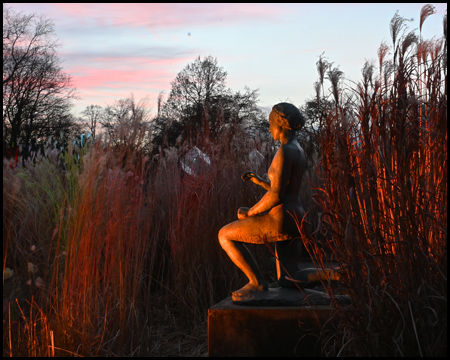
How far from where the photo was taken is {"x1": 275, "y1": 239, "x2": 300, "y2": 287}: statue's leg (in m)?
2.97

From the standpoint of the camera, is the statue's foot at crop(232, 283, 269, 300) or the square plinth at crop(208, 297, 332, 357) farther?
the statue's foot at crop(232, 283, 269, 300)

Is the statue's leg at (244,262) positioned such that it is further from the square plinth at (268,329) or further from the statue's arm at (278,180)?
the statue's arm at (278,180)

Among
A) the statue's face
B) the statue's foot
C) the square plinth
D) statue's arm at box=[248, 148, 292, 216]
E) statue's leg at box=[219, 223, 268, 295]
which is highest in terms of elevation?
the statue's face

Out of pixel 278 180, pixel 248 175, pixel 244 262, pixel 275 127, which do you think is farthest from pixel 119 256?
pixel 275 127

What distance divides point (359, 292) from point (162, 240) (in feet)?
8.11

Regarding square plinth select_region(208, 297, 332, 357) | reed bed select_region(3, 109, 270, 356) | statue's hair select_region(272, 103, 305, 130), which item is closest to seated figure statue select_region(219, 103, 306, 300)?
statue's hair select_region(272, 103, 305, 130)

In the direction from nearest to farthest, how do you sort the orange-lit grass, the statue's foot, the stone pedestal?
the orange-lit grass < the stone pedestal < the statue's foot

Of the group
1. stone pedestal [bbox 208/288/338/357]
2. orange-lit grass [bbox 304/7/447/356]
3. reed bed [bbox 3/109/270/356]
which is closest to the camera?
orange-lit grass [bbox 304/7/447/356]

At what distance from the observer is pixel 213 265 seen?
3.96 m

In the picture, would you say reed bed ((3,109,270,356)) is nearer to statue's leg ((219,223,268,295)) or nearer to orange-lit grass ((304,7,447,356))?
statue's leg ((219,223,268,295))

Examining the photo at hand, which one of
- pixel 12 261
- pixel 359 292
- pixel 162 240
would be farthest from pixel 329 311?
pixel 12 261

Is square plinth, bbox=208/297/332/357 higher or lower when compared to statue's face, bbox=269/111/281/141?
lower

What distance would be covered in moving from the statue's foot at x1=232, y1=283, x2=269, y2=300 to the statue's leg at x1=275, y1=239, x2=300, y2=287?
14cm

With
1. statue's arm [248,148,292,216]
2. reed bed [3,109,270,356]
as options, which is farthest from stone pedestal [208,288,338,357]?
reed bed [3,109,270,356]
